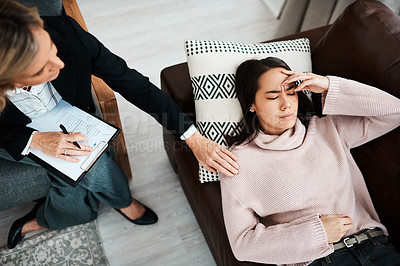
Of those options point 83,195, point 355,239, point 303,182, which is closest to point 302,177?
point 303,182

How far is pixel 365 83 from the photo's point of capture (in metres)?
1.22

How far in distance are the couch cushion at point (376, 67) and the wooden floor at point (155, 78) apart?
0.76 meters

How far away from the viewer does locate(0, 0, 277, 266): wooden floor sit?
157cm

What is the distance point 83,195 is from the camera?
1.47 metres

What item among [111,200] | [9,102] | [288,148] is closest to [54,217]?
[111,200]

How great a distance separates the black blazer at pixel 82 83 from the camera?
3.72 feet

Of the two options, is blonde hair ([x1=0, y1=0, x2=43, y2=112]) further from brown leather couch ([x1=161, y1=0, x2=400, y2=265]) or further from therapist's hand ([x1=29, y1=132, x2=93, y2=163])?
brown leather couch ([x1=161, y1=0, x2=400, y2=265])

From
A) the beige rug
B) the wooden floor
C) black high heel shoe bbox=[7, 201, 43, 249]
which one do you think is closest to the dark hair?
the wooden floor

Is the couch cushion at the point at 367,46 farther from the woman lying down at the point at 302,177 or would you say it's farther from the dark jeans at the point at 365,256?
the dark jeans at the point at 365,256

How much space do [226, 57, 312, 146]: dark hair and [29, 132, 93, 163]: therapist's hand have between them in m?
0.52

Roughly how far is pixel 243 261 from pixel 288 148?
0.41 m

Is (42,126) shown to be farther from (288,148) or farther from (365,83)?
(365,83)

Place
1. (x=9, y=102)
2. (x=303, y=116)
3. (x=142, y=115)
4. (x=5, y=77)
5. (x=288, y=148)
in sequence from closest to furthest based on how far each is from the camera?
(x=5, y=77) → (x=9, y=102) → (x=288, y=148) → (x=303, y=116) → (x=142, y=115)

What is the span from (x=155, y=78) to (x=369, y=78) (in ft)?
4.21
